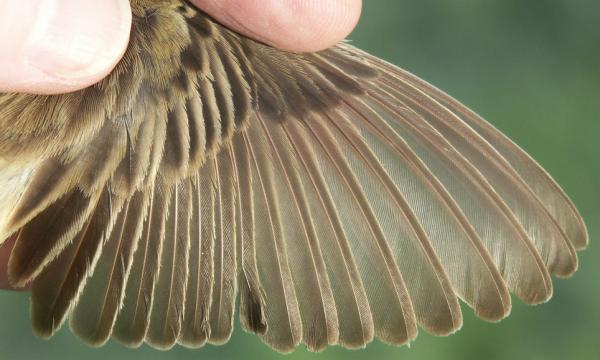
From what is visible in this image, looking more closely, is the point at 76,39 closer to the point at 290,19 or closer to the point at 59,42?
the point at 59,42

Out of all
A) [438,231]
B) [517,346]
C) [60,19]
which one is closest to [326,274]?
[438,231]

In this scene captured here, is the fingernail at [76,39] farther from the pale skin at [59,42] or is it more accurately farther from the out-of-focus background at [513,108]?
the out-of-focus background at [513,108]

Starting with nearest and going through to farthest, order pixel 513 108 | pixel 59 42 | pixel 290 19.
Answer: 1. pixel 59 42
2. pixel 290 19
3. pixel 513 108

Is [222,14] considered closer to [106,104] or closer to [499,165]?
[106,104]

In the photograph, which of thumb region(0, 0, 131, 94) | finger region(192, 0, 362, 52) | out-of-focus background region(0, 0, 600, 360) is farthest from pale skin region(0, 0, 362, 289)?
out-of-focus background region(0, 0, 600, 360)

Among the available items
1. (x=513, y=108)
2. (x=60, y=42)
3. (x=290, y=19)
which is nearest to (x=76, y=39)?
(x=60, y=42)

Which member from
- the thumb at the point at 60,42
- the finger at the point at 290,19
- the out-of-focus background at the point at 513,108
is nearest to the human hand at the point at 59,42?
the thumb at the point at 60,42

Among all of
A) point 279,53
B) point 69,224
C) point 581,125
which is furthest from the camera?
point 581,125
